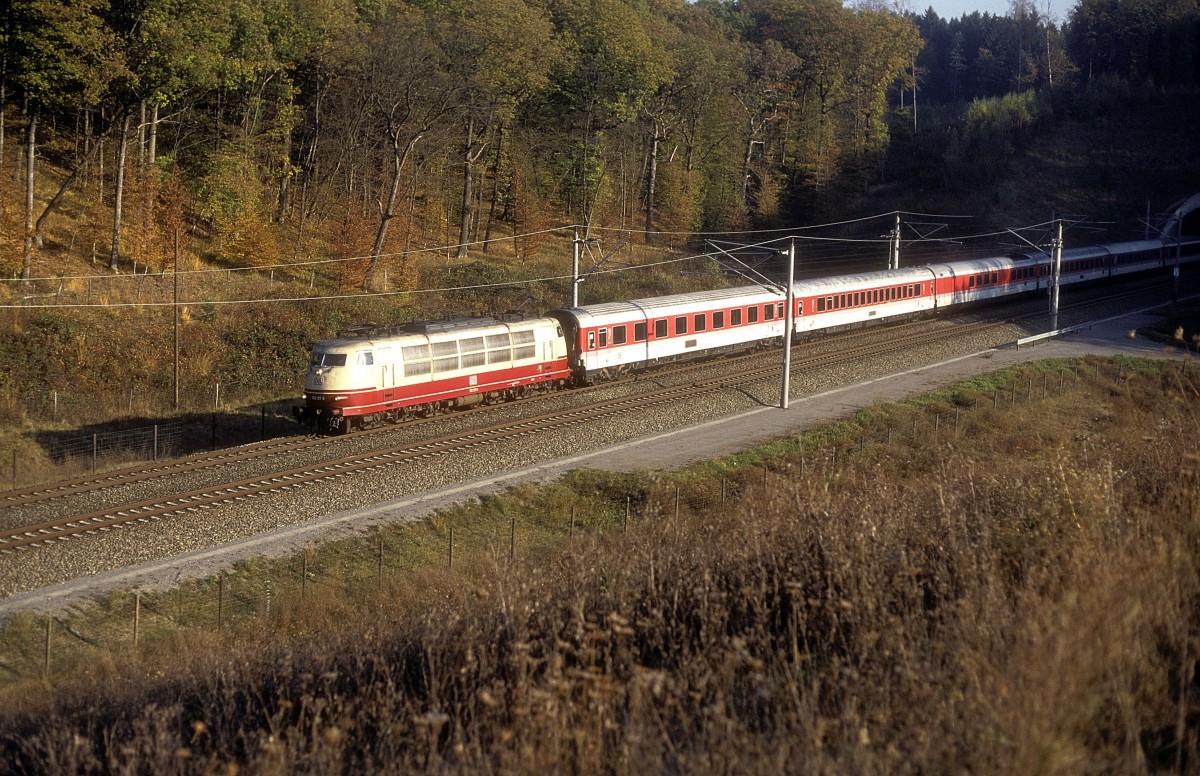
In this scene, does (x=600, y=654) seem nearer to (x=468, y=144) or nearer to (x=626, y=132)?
(x=468, y=144)

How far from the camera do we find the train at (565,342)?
85.1ft

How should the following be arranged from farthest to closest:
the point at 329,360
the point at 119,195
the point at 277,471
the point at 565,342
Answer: the point at 119,195 < the point at 565,342 < the point at 329,360 < the point at 277,471

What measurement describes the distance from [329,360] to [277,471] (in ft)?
13.2

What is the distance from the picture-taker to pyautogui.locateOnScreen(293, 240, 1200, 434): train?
25953 mm

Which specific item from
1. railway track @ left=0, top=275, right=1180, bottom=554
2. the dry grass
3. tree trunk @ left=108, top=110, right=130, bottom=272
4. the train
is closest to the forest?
tree trunk @ left=108, top=110, right=130, bottom=272

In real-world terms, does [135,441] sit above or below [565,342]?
below

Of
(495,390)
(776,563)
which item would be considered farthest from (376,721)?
(495,390)

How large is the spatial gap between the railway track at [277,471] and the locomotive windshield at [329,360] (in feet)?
6.10

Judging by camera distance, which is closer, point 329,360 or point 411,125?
point 329,360

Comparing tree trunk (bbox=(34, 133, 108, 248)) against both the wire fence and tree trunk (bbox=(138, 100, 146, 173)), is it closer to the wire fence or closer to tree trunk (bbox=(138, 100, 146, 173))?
tree trunk (bbox=(138, 100, 146, 173))

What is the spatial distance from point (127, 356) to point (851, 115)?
207 ft

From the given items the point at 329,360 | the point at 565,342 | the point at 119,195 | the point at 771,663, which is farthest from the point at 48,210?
the point at 771,663

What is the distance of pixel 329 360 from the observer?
25.7 meters

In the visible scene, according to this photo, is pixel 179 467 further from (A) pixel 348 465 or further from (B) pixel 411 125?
(B) pixel 411 125
